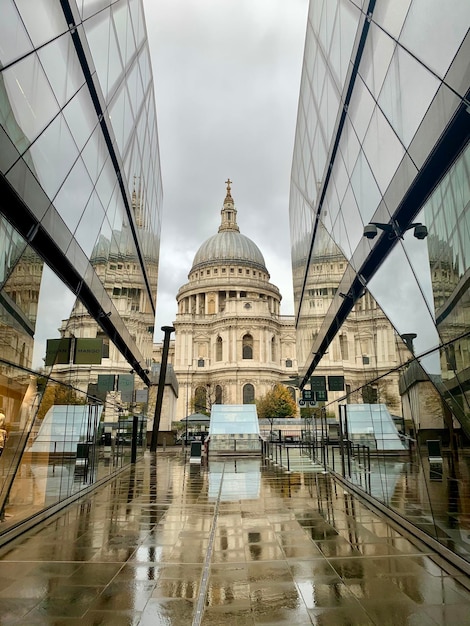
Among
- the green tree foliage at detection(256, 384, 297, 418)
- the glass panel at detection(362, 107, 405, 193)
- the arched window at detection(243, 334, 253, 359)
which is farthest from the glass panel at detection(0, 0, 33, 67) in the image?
the arched window at detection(243, 334, 253, 359)

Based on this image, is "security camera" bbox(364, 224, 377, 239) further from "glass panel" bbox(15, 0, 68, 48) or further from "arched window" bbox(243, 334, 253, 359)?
"arched window" bbox(243, 334, 253, 359)

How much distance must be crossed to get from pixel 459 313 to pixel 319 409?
20273 millimetres

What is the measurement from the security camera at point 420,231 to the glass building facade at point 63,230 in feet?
20.4

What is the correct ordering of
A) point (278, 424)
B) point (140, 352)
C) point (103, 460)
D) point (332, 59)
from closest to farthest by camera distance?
1. point (332, 59)
2. point (103, 460)
3. point (140, 352)
4. point (278, 424)

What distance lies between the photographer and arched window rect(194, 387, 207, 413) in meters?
102

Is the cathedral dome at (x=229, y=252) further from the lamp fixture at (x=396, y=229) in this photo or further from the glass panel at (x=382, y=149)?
the lamp fixture at (x=396, y=229)

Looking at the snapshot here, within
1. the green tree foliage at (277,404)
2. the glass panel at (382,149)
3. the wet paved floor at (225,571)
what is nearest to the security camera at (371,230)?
the glass panel at (382,149)

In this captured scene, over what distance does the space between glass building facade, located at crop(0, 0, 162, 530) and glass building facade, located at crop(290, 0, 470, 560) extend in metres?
5.70

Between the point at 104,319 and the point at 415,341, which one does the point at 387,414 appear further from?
the point at 104,319

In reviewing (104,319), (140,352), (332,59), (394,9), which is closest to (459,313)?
(394,9)

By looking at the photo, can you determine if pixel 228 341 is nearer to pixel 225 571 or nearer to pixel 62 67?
pixel 62 67

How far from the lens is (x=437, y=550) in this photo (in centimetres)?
716

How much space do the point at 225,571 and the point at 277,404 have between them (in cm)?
8519

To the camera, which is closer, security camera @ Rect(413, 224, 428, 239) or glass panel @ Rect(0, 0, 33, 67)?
glass panel @ Rect(0, 0, 33, 67)
